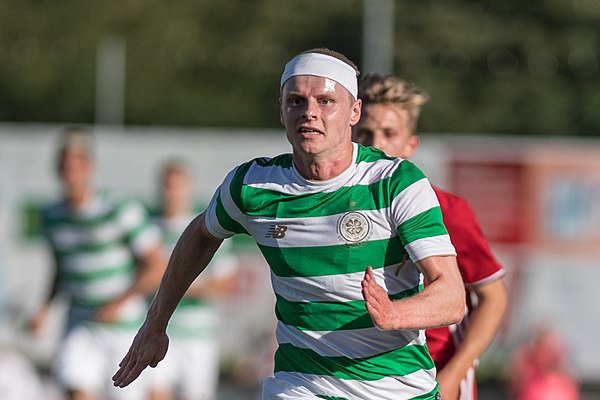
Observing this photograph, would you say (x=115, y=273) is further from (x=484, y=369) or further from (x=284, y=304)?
(x=484, y=369)

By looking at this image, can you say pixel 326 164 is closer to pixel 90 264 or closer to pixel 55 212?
pixel 90 264

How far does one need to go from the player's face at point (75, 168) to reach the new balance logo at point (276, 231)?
5.50 m

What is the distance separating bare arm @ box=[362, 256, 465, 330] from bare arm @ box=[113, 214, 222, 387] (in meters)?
1.09

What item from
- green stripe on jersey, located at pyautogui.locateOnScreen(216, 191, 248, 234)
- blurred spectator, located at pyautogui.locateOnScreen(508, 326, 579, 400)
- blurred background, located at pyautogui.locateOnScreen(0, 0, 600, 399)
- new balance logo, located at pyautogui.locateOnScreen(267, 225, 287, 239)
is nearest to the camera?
new balance logo, located at pyautogui.locateOnScreen(267, 225, 287, 239)

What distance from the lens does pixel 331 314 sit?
17.2 feet

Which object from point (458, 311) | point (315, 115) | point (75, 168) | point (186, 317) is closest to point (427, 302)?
point (458, 311)

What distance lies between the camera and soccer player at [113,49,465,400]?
199 inches

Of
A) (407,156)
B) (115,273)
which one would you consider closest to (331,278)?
(407,156)

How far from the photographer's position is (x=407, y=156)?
6.41 meters

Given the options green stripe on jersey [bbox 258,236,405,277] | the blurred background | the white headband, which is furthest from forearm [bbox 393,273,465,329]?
the blurred background

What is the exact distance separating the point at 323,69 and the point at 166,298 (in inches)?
46.2

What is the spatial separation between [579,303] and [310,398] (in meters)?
13.2

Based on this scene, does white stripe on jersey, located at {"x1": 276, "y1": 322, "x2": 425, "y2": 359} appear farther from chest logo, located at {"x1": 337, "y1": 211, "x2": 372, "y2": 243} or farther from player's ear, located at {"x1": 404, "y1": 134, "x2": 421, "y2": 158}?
player's ear, located at {"x1": 404, "y1": 134, "x2": 421, "y2": 158}

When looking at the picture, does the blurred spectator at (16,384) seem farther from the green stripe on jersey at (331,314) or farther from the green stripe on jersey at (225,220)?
the green stripe on jersey at (331,314)
